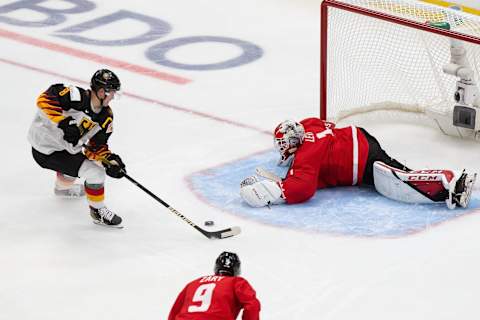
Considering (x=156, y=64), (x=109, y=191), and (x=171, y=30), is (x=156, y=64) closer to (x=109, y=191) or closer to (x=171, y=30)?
(x=171, y=30)

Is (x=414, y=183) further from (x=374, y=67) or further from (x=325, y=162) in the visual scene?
(x=374, y=67)

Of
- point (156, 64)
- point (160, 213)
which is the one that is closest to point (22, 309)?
point (160, 213)

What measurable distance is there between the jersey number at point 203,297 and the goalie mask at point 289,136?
6.32ft

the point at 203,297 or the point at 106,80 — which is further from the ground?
the point at 106,80

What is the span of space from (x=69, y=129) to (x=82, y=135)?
0.40ft

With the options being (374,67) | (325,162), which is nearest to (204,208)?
(325,162)

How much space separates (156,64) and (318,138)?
7.54 feet

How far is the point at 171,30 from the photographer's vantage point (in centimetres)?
852

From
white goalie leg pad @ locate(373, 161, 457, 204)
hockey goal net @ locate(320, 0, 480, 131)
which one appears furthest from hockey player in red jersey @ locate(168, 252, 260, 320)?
hockey goal net @ locate(320, 0, 480, 131)

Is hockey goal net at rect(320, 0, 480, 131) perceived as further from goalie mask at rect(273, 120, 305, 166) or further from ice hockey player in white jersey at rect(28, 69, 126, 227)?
ice hockey player in white jersey at rect(28, 69, 126, 227)

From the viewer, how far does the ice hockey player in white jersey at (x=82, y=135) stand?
5.46 metres

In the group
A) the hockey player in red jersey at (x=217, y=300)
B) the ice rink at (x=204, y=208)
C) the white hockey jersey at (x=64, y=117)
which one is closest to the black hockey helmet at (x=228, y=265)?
the hockey player in red jersey at (x=217, y=300)

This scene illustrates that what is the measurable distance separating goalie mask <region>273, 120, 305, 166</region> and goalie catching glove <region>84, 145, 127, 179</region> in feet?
2.72

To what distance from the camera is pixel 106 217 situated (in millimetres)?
5586
